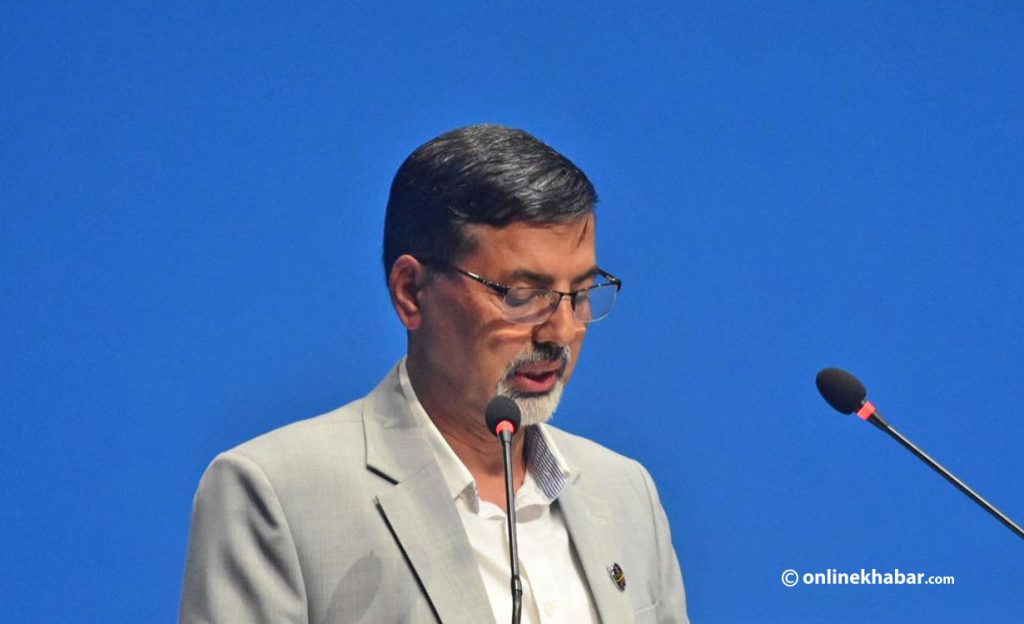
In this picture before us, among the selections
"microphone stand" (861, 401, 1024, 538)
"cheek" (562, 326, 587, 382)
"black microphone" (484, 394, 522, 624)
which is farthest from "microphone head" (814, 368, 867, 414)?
"black microphone" (484, 394, 522, 624)

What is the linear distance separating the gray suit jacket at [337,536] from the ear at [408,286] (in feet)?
0.40

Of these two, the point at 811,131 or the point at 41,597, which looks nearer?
the point at 41,597

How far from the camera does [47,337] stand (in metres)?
→ 2.43

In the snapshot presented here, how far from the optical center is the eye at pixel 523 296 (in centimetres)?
203

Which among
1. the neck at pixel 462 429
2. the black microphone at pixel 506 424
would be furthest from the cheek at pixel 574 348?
the black microphone at pixel 506 424

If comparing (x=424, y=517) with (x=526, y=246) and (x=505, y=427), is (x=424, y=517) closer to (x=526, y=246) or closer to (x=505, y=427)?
(x=505, y=427)

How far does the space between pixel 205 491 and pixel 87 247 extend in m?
0.69

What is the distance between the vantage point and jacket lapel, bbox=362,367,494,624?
1.93 m

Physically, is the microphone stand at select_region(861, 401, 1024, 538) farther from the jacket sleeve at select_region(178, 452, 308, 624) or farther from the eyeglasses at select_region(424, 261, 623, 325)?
the jacket sleeve at select_region(178, 452, 308, 624)

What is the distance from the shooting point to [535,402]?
2.06 metres

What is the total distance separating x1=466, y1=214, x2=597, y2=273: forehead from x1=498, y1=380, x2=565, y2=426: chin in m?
0.17

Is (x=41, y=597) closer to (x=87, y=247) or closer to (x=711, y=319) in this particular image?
(x=87, y=247)

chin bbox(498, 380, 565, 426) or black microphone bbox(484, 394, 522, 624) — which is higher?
chin bbox(498, 380, 565, 426)

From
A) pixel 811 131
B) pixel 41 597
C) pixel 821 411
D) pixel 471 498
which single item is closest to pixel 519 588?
pixel 471 498
